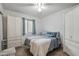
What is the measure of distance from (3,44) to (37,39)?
62 cm

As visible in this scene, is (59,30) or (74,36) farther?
(59,30)

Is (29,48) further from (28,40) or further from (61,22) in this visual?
(61,22)

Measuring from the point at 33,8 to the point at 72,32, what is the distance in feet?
2.60

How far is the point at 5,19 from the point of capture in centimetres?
127

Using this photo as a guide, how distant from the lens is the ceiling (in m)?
1.15

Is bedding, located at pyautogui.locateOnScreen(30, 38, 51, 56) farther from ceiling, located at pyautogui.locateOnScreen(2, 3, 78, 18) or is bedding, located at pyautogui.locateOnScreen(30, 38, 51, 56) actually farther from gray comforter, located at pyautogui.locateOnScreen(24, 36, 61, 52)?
ceiling, located at pyautogui.locateOnScreen(2, 3, 78, 18)

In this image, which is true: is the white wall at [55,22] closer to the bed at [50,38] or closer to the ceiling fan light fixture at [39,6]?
the bed at [50,38]

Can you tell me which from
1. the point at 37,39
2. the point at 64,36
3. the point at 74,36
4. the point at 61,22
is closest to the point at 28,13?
the point at 37,39

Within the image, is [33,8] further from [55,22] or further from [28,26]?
[55,22]

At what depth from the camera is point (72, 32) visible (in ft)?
4.01

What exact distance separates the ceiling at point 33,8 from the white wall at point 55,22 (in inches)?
3.1

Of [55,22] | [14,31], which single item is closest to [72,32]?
[55,22]

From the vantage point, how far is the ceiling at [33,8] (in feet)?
3.78

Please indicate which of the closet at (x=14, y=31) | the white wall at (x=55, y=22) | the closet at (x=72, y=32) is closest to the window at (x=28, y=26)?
the closet at (x=14, y=31)
